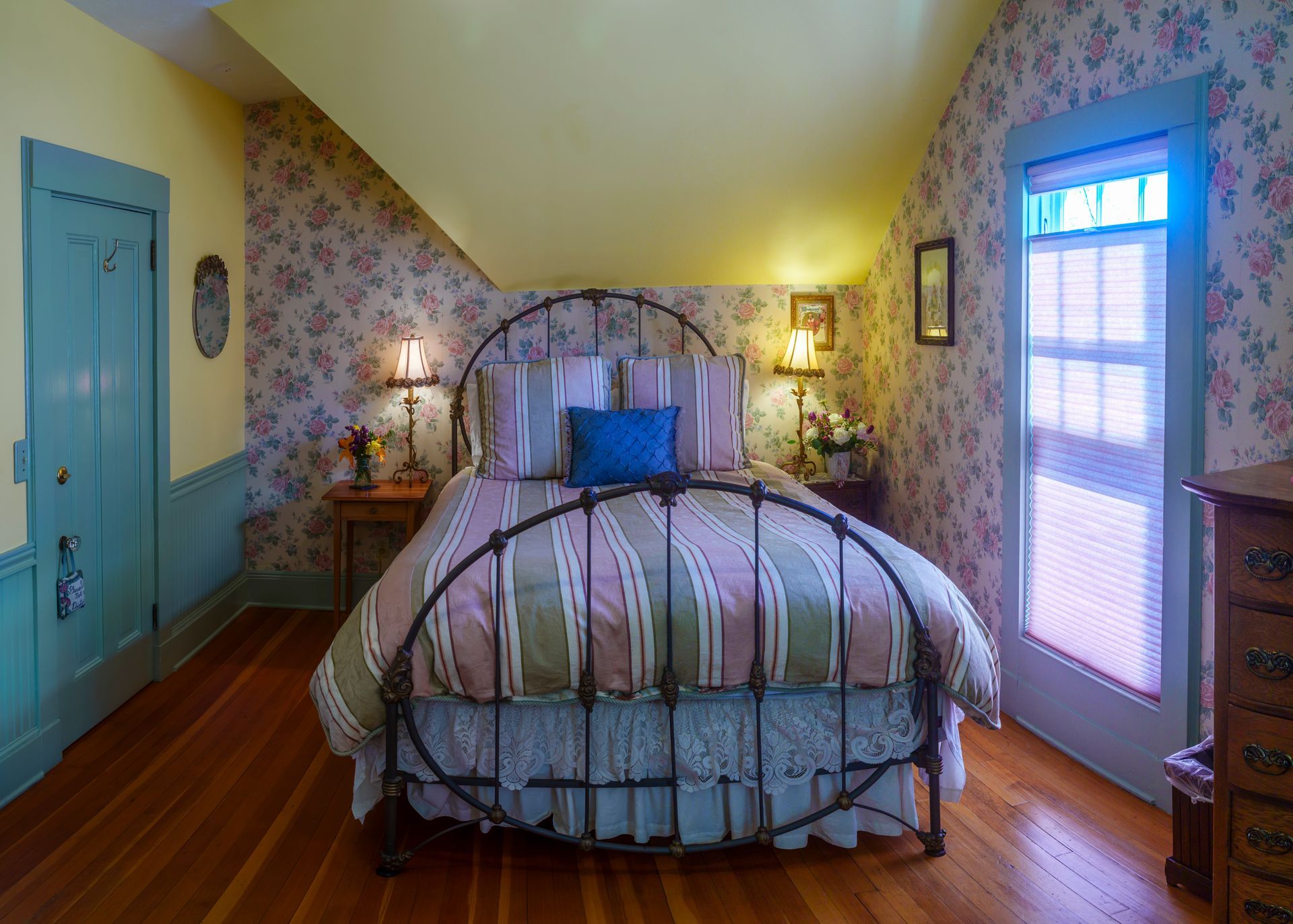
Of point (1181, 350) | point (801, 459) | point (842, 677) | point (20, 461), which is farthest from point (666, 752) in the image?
point (801, 459)

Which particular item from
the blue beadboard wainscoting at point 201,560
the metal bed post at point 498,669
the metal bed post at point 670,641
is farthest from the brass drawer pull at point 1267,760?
the blue beadboard wainscoting at point 201,560

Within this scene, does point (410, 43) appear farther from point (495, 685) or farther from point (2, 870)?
point (2, 870)

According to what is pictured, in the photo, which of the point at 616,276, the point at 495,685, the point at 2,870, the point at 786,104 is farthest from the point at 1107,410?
the point at 2,870

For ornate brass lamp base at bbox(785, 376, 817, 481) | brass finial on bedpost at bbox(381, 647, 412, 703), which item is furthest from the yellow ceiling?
brass finial on bedpost at bbox(381, 647, 412, 703)

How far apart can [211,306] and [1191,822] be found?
413 centimetres

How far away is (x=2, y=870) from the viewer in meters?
2.39

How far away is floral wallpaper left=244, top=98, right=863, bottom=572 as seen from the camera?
4.52 metres

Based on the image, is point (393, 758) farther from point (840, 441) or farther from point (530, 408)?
point (840, 441)

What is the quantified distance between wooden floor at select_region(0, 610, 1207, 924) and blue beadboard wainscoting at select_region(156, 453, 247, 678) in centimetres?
85

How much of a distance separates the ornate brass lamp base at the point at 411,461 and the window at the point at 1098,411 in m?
2.80

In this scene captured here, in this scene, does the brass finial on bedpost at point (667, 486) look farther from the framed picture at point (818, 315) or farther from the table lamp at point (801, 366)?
the framed picture at point (818, 315)

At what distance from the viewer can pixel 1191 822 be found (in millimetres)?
2291

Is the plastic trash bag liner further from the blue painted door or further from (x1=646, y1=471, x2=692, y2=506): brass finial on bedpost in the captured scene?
the blue painted door

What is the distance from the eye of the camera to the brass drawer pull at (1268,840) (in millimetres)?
1790
